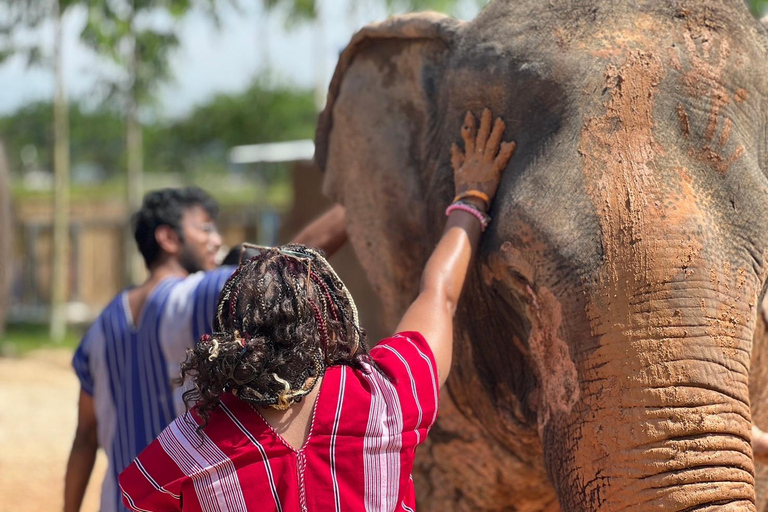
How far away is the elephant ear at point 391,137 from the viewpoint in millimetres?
3283

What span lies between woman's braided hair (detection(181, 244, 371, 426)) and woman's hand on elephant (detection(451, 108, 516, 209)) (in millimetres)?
735

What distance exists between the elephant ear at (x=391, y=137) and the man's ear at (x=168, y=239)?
604 millimetres

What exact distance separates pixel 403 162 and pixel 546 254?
967 millimetres

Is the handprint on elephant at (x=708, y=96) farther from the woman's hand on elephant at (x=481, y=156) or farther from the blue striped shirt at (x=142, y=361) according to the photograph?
the blue striped shirt at (x=142, y=361)

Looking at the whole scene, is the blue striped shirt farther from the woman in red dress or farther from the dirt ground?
the dirt ground

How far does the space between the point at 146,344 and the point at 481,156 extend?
4.05ft

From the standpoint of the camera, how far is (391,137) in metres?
3.37

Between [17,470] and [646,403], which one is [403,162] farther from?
[17,470]

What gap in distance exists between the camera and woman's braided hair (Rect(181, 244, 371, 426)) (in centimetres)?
199

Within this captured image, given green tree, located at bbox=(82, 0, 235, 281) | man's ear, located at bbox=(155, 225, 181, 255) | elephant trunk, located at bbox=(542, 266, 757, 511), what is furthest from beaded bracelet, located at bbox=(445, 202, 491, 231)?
green tree, located at bbox=(82, 0, 235, 281)

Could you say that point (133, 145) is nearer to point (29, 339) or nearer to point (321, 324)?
point (29, 339)

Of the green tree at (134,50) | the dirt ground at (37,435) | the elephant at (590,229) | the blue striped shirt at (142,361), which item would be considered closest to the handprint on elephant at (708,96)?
the elephant at (590,229)

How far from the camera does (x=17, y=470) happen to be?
25.8ft

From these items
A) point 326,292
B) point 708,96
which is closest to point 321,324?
point 326,292
